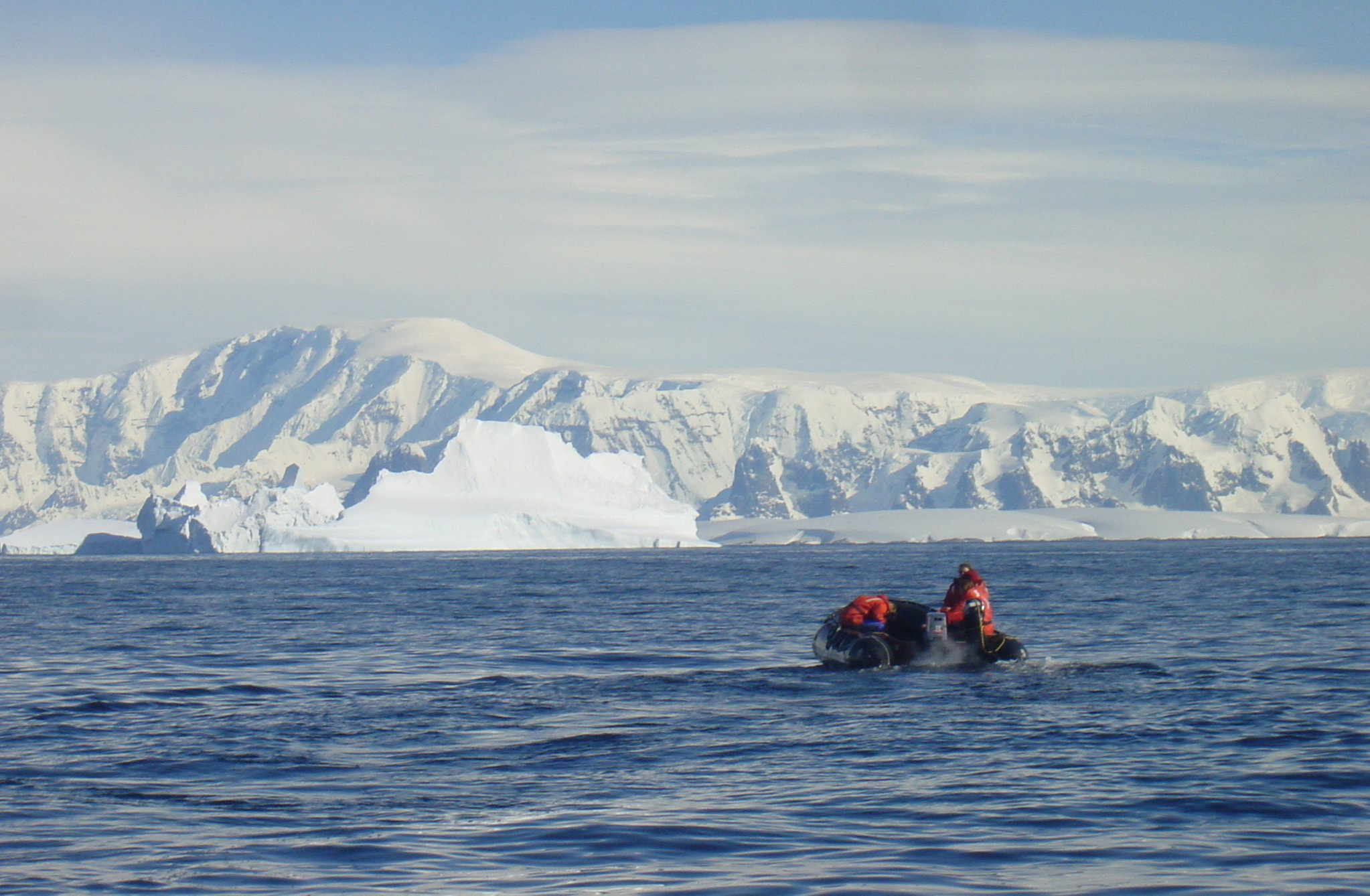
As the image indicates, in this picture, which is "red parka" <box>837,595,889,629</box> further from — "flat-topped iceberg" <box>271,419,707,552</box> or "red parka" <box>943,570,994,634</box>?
"flat-topped iceberg" <box>271,419,707,552</box>

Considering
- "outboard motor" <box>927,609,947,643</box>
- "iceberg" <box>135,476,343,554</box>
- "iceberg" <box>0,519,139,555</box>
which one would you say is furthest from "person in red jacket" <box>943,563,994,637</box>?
"iceberg" <box>0,519,139,555</box>

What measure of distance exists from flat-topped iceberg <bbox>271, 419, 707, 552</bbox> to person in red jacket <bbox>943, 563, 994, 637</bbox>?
95.2 metres

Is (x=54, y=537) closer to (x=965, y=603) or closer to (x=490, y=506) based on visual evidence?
(x=490, y=506)

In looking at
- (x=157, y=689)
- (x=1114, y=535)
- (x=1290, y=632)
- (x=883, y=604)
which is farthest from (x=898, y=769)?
(x=1114, y=535)

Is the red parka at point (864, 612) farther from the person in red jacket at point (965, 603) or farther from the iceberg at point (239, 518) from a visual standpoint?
the iceberg at point (239, 518)

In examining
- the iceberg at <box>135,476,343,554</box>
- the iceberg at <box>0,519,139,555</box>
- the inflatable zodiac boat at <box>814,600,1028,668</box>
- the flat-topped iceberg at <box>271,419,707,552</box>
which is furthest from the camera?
the iceberg at <box>0,519,139,555</box>

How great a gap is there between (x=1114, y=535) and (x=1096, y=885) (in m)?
182

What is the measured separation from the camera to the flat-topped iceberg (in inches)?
4828

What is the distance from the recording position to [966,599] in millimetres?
27688

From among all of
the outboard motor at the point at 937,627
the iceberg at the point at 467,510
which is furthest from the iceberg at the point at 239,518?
the outboard motor at the point at 937,627

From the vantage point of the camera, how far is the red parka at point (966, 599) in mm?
27578

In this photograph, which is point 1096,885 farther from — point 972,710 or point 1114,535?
Answer: point 1114,535

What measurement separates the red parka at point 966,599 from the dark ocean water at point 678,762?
41.2 inches

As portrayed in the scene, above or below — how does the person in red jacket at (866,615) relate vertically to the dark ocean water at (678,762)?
above
